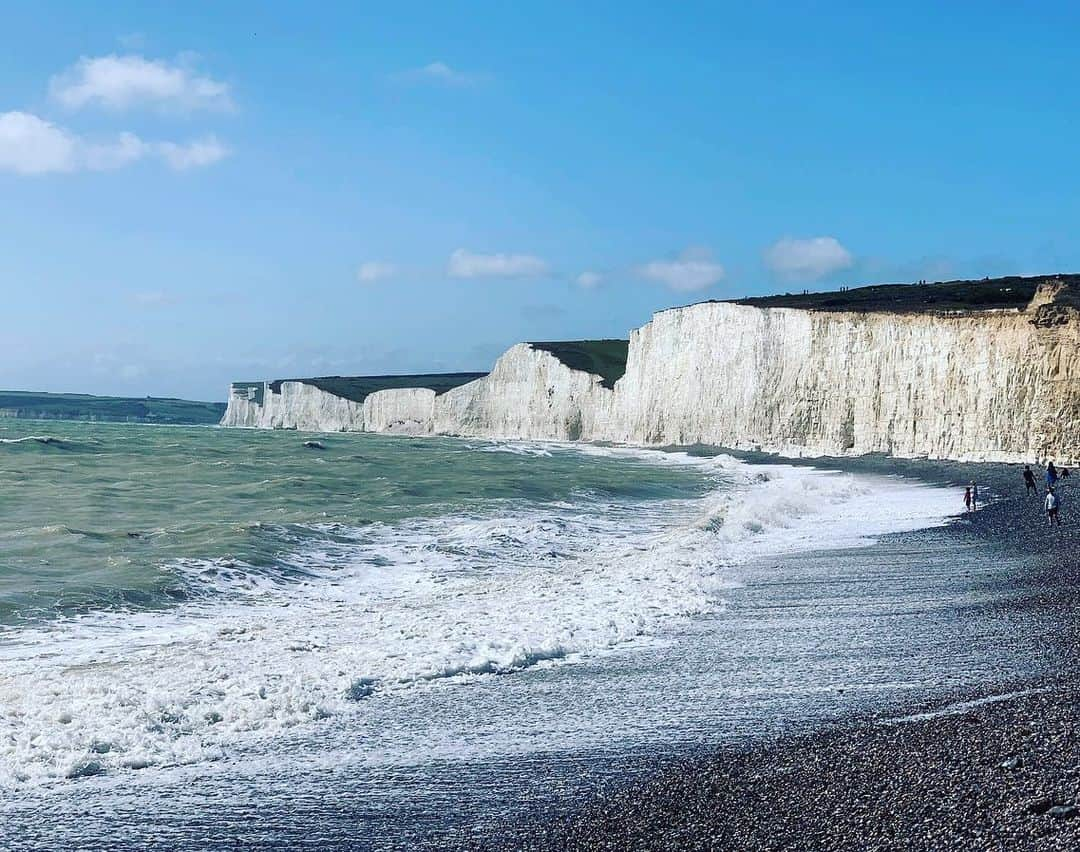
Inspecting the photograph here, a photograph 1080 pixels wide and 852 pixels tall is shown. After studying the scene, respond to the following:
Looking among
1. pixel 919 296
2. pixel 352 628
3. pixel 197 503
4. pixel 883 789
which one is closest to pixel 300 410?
pixel 919 296

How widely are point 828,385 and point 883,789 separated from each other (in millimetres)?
45517

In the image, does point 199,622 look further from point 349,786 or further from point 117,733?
point 349,786

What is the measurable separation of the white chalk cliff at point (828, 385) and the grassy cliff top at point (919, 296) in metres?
3.05

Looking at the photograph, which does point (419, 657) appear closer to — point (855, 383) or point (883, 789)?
point (883, 789)

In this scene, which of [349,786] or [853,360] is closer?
[349,786]

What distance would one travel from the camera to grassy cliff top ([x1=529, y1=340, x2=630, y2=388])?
8200 cm

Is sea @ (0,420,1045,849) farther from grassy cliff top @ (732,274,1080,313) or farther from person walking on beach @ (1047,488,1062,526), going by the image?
grassy cliff top @ (732,274,1080,313)

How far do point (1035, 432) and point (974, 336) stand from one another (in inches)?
209

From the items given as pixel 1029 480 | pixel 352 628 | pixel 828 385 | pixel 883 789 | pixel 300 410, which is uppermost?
pixel 828 385

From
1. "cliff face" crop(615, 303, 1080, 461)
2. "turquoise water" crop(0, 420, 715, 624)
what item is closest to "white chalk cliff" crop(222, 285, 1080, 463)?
"cliff face" crop(615, 303, 1080, 461)

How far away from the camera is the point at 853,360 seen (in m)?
47.0

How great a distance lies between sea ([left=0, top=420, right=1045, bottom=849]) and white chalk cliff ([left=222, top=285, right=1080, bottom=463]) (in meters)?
16.9

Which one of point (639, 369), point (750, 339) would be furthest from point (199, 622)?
point (639, 369)

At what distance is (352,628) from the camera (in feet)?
34.8
